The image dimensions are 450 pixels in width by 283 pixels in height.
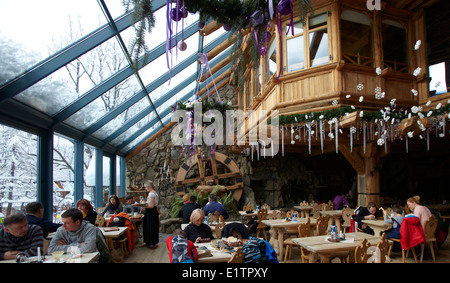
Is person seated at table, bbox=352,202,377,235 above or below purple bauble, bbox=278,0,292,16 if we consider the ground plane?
below

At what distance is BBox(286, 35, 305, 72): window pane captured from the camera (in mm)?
7168

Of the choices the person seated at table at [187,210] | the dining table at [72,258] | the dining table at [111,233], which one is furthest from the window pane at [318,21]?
the dining table at [72,258]

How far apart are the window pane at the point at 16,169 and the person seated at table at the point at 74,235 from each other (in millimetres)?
1496

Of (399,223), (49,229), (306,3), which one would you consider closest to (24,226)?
(49,229)

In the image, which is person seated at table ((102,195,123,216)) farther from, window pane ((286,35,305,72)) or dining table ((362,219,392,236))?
dining table ((362,219,392,236))

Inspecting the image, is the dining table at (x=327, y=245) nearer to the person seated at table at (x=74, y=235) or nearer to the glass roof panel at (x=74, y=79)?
the person seated at table at (x=74, y=235)

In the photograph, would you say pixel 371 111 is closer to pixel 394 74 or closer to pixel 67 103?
pixel 394 74

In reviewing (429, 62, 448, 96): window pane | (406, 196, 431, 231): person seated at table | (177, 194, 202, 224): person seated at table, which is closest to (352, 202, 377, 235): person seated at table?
(406, 196, 431, 231): person seated at table

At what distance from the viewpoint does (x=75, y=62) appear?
16.3 ft

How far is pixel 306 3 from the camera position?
2.23 metres

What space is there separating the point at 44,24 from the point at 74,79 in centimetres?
161

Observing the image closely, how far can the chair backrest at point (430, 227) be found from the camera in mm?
6117

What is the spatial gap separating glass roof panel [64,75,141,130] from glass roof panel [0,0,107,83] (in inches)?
94.2

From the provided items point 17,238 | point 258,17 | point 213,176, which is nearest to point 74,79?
point 17,238
